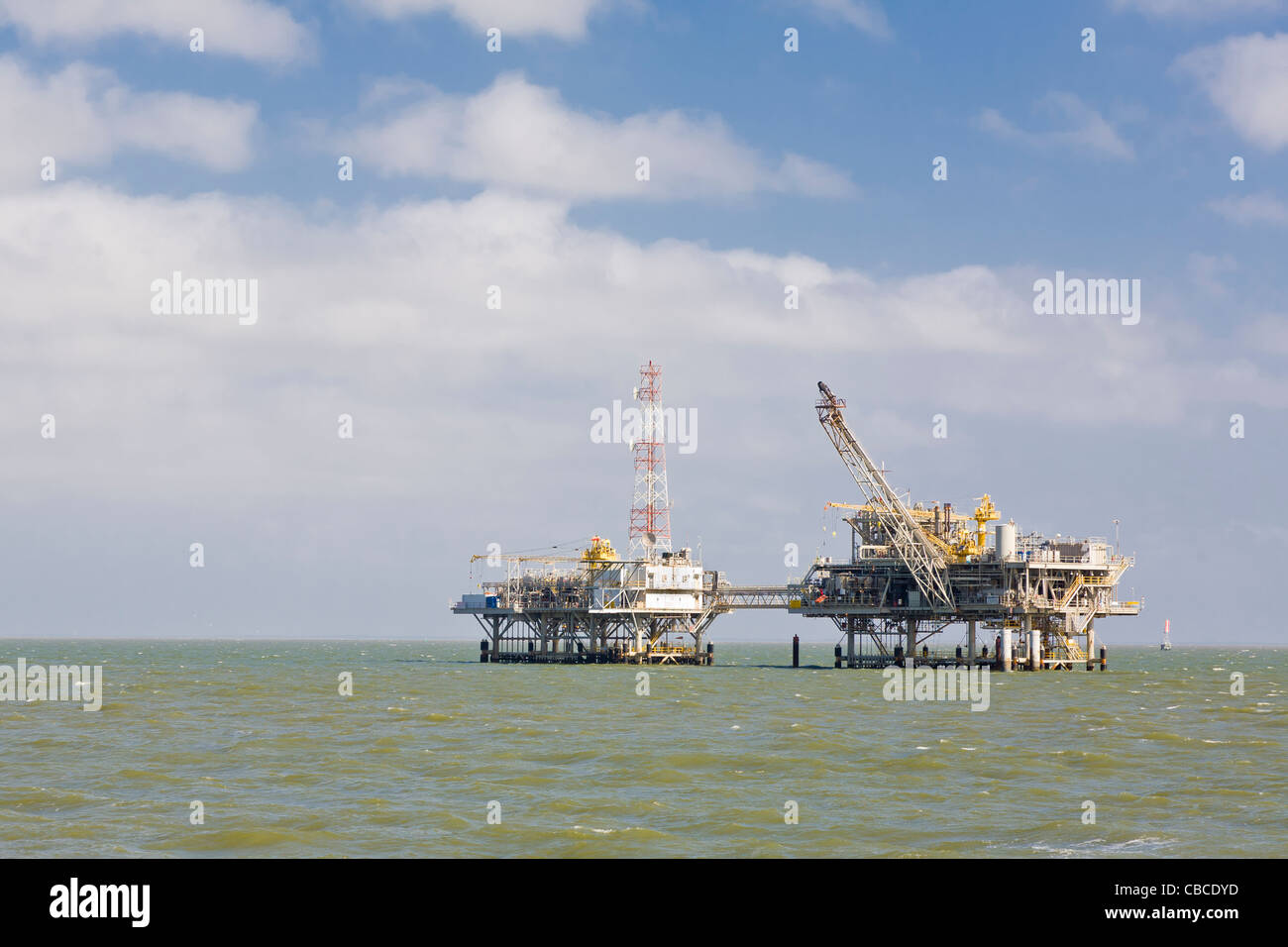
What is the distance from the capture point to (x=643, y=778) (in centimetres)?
4062

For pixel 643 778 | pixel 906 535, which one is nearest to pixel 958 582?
pixel 906 535

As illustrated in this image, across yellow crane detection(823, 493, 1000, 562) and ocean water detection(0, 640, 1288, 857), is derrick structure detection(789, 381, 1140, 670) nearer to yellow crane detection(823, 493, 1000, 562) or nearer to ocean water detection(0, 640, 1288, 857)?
yellow crane detection(823, 493, 1000, 562)

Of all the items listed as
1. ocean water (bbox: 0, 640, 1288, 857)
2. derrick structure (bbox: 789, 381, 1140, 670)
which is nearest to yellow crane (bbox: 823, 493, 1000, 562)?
derrick structure (bbox: 789, 381, 1140, 670)

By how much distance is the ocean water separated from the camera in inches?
1177

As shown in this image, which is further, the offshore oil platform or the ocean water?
the offshore oil platform

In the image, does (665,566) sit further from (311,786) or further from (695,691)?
(311,786)

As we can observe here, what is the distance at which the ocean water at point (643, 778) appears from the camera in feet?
98.1

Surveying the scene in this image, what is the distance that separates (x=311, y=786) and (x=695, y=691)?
50058mm

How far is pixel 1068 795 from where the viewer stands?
36.9 metres

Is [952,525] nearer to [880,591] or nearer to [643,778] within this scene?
[880,591]

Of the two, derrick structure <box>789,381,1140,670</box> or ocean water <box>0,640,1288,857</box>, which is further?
derrick structure <box>789,381,1140,670</box>

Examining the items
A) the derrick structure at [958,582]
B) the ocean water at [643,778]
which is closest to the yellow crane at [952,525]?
the derrick structure at [958,582]

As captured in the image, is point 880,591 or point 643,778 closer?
point 643,778
